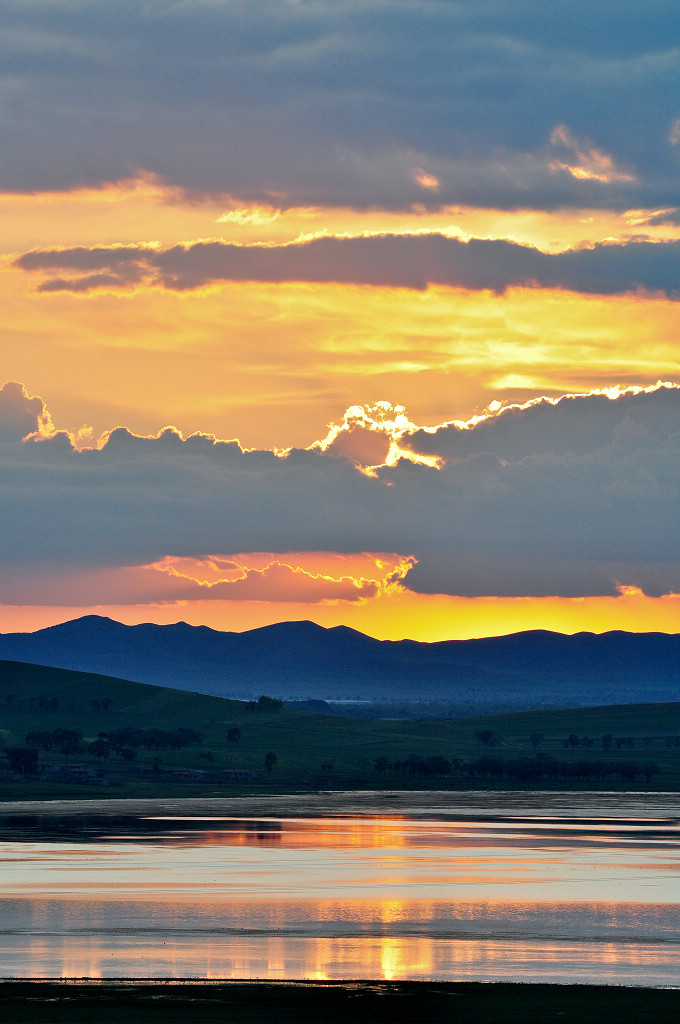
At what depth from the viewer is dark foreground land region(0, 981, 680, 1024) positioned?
63.7m

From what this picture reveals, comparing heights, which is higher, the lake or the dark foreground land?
the lake

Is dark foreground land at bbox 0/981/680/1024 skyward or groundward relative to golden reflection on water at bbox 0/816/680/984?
groundward

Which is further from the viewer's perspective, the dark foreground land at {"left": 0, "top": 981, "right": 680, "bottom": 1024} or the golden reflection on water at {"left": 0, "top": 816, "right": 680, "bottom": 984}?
the golden reflection on water at {"left": 0, "top": 816, "right": 680, "bottom": 984}

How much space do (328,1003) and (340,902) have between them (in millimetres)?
33447

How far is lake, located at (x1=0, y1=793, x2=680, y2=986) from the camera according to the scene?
75.8 meters

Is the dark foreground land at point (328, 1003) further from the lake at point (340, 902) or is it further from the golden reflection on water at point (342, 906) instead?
the golden reflection on water at point (342, 906)

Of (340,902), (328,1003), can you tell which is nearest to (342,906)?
(340,902)

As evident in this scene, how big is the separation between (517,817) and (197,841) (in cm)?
5649

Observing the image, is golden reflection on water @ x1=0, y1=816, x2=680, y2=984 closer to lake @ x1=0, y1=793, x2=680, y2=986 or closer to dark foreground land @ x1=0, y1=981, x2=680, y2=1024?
lake @ x1=0, y1=793, x2=680, y2=986

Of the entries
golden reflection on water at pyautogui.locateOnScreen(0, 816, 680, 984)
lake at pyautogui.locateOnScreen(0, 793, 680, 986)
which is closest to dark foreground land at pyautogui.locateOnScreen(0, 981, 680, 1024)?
lake at pyautogui.locateOnScreen(0, 793, 680, 986)

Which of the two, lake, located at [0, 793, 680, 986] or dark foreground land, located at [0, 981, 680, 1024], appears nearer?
dark foreground land, located at [0, 981, 680, 1024]

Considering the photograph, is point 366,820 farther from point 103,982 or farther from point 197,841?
point 103,982

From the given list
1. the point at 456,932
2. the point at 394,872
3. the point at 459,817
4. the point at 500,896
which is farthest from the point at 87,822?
the point at 456,932

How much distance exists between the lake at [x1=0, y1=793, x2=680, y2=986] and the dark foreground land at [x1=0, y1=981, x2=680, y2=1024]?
2.46 metres
